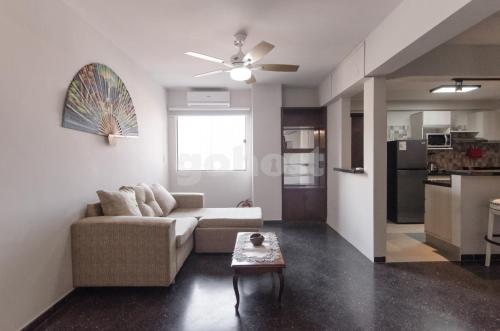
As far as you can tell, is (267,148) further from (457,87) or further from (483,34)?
(483,34)

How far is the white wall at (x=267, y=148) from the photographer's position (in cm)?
521

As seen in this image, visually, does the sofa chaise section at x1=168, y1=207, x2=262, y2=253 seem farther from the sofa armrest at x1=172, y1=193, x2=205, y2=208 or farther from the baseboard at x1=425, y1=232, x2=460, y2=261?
the baseboard at x1=425, y1=232, x2=460, y2=261

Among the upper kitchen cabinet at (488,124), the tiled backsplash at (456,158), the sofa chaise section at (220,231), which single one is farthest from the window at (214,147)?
the upper kitchen cabinet at (488,124)

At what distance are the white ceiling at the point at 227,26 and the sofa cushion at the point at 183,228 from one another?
2.12 metres

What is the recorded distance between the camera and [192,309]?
2.30 m

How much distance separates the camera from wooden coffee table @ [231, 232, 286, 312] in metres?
2.21

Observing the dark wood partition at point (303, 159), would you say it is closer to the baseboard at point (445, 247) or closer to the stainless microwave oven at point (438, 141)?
the baseboard at point (445, 247)

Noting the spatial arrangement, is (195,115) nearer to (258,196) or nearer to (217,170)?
(217,170)

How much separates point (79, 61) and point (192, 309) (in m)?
2.48

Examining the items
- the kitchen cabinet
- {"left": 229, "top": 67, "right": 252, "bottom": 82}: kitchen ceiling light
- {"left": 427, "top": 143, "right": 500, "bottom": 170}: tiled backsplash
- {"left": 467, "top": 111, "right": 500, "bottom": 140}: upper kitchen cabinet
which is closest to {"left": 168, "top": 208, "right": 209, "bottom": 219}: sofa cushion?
{"left": 229, "top": 67, "right": 252, "bottom": 82}: kitchen ceiling light

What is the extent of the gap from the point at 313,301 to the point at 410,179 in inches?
153

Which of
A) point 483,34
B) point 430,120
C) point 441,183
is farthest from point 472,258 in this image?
point 430,120

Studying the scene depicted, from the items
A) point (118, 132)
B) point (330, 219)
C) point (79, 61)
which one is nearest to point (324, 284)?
point (330, 219)

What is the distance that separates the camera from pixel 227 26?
287cm
